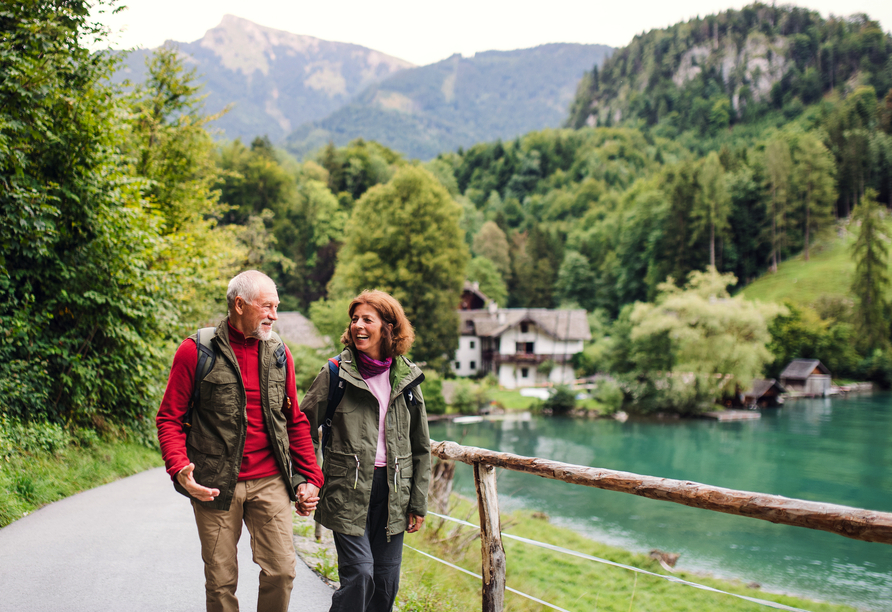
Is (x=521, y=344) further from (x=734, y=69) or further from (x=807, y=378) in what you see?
(x=734, y=69)

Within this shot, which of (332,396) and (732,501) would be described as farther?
(332,396)

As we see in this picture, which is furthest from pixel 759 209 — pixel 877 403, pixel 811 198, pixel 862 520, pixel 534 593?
pixel 862 520

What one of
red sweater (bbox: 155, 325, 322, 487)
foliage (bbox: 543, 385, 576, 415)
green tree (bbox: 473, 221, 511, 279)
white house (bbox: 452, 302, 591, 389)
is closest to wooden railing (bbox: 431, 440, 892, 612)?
red sweater (bbox: 155, 325, 322, 487)

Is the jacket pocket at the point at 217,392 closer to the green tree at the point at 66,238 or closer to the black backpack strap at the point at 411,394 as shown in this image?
the black backpack strap at the point at 411,394

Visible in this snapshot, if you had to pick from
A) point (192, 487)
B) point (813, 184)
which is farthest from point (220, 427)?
point (813, 184)

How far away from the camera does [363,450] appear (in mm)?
3018

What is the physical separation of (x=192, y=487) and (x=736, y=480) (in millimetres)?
23501

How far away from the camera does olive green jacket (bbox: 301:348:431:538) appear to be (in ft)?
9.80

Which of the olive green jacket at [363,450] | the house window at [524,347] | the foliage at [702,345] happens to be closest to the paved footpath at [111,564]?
the olive green jacket at [363,450]

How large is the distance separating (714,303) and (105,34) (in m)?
39.7

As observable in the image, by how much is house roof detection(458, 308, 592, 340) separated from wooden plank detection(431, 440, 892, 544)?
4666 cm

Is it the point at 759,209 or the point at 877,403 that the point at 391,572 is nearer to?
the point at 877,403

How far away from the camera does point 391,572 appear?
315 cm

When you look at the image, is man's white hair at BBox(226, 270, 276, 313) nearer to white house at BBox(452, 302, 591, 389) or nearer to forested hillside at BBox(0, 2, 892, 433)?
forested hillside at BBox(0, 2, 892, 433)
